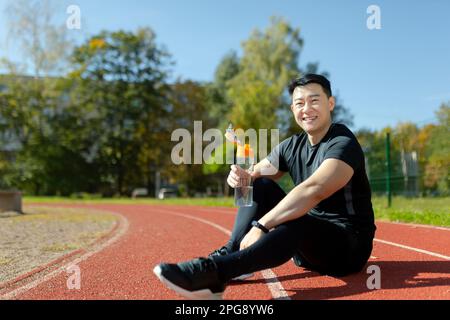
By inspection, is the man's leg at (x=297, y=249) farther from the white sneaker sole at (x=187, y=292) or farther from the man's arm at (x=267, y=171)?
the man's arm at (x=267, y=171)

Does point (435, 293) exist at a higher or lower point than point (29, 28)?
lower

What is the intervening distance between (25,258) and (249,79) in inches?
1193

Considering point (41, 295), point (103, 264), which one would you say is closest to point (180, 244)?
point (103, 264)

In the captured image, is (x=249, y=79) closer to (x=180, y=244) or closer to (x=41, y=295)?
(x=180, y=244)

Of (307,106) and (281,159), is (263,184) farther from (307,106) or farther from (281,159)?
(307,106)

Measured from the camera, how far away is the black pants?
2.89 m

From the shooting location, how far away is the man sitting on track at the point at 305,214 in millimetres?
Result: 2842

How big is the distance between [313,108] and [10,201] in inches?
553

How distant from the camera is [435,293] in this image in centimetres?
315

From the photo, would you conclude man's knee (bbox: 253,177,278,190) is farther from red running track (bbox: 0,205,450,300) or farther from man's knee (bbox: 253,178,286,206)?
red running track (bbox: 0,205,450,300)

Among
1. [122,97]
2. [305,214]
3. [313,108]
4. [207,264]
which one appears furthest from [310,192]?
[122,97]

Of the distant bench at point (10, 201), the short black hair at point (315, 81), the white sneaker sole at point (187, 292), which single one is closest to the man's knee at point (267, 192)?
the short black hair at point (315, 81)

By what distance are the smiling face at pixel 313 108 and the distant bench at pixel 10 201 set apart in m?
13.6

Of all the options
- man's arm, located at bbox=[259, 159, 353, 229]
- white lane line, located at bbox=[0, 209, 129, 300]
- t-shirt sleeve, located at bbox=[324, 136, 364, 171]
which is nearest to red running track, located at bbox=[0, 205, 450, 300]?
white lane line, located at bbox=[0, 209, 129, 300]
